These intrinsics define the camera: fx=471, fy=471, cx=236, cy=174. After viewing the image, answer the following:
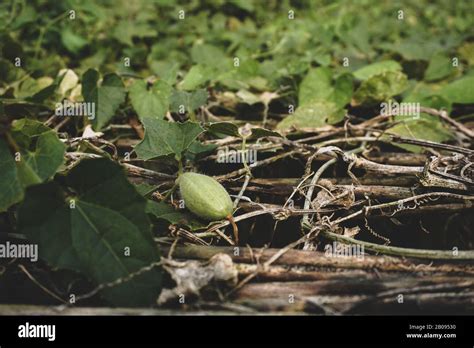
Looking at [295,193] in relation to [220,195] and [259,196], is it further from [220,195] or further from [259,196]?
[220,195]

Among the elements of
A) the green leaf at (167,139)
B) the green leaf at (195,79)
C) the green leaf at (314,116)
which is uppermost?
the green leaf at (195,79)

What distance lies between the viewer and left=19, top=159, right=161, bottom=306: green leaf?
1138mm

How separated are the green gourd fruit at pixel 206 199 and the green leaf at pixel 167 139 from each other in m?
0.15

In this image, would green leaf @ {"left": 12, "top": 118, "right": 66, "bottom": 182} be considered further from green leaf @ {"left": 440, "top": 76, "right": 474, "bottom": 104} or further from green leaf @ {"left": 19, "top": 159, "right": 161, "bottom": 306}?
green leaf @ {"left": 440, "top": 76, "right": 474, "bottom": 104}

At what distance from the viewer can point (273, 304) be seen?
1.19 meters

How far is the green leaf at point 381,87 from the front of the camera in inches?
83.0

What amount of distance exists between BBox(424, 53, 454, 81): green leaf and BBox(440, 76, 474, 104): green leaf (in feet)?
1.14

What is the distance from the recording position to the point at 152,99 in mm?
1901

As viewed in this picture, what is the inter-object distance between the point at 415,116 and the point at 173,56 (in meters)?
1.54

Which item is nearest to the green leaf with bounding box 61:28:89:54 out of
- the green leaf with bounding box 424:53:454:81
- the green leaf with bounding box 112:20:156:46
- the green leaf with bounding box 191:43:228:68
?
the green leaf with bounding box 112:20:156:46

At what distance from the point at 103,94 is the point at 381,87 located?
1.20 metres

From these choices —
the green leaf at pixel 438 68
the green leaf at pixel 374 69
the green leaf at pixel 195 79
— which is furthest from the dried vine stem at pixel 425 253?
the green leaf at pixel 438 68

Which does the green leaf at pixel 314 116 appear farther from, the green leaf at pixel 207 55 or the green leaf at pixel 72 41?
the green leaf at pixel 72 41
